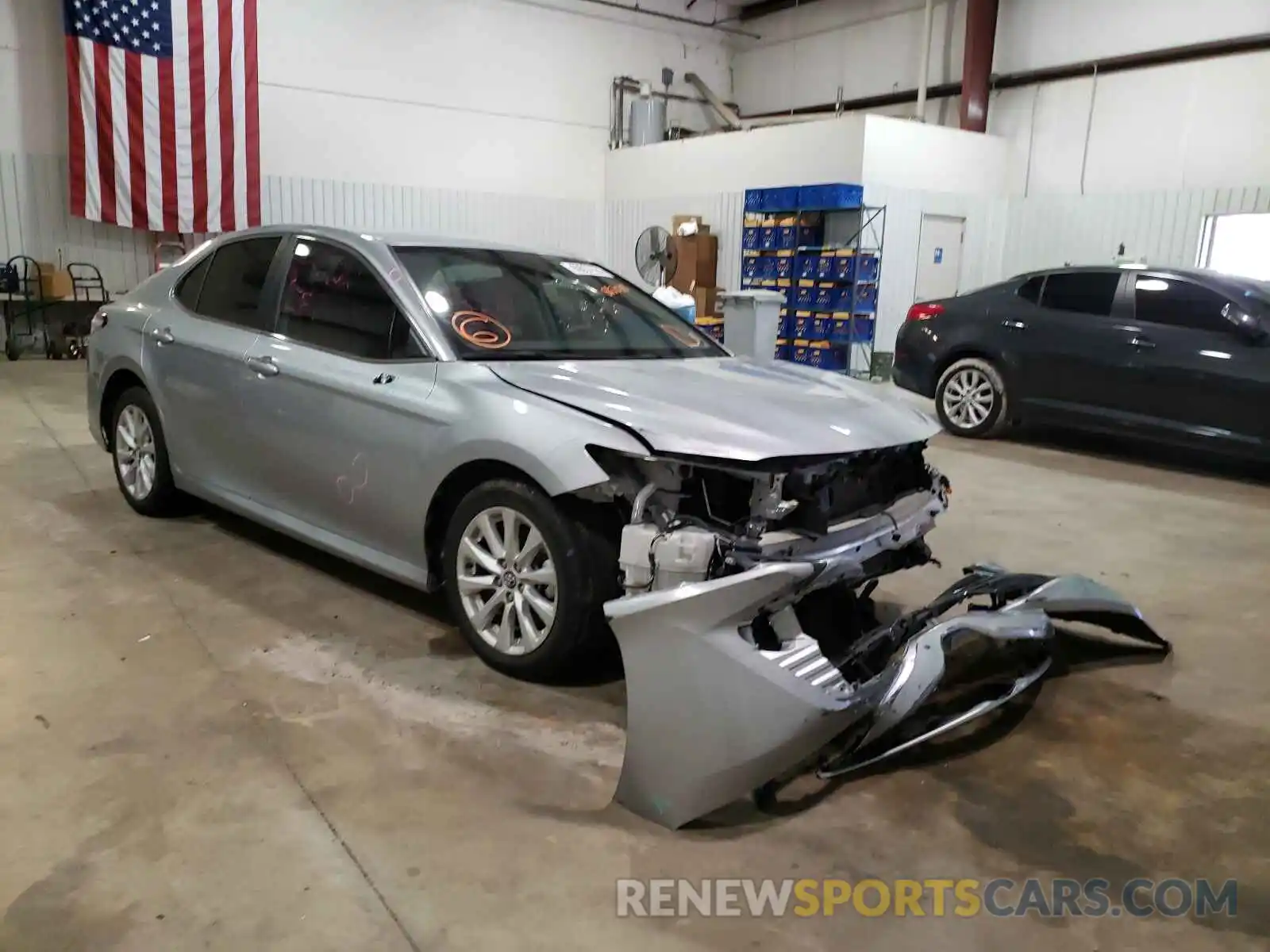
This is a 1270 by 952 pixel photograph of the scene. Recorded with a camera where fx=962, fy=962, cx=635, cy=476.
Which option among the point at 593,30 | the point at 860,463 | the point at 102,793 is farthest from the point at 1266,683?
the point at 593,30

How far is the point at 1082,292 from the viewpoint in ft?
23.8

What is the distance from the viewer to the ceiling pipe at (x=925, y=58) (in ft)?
44.3

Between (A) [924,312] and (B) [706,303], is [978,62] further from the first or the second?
(A) [924,312]

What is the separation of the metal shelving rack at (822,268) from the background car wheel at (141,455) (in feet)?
29.1

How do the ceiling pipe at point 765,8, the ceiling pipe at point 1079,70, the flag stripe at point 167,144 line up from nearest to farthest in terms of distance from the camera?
the ceiling pipe at point 1079,70, the flag stripe at point 167,144, the ceiling pipe at point 765,8

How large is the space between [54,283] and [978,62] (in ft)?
39.0

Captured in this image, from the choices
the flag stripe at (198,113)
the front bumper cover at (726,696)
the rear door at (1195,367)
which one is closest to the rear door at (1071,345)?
the rear door at (1195,367)

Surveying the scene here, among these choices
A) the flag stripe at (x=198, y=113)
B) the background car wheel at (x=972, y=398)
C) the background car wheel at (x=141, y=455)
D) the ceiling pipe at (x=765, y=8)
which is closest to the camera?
the background car wheel at (x=141, y=455)

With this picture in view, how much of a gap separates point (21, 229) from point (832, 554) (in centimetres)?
1238

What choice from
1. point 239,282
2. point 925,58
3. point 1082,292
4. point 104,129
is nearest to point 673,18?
point 925,58

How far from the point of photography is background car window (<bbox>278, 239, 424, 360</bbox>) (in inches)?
133

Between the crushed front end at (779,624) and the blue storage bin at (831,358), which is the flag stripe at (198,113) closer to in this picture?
the blue storage bin at (831,358)

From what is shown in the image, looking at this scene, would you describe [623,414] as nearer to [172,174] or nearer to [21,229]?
[172,174]

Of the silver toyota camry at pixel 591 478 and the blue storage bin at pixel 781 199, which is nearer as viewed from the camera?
the silver toyota camry at pixel 591 478
